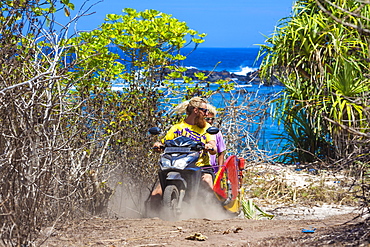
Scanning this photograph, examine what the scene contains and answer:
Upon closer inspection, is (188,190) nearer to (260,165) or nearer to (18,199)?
(18,199)

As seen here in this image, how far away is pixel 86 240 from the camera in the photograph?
477 centimetres

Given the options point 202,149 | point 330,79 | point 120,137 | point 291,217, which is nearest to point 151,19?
point 120,137

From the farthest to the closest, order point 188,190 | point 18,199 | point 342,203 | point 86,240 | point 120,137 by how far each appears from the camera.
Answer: point 342,203
point 120,137
point 188,190
point 86,240
point 18,199

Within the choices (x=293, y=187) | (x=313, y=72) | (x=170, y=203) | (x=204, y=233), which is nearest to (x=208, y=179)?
(x=170, y=203)

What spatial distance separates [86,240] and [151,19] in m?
3.57

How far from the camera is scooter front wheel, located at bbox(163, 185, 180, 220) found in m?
5.91

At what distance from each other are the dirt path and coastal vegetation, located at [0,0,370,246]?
26cm

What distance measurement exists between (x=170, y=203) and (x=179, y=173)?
0.34m

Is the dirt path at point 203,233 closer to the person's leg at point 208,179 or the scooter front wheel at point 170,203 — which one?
the scooter front wheel at point 170,203

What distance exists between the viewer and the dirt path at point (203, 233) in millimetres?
4234

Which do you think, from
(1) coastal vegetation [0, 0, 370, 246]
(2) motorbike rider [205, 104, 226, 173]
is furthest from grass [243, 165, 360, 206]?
(2) motorbike rider [205, 104, 226, 173]

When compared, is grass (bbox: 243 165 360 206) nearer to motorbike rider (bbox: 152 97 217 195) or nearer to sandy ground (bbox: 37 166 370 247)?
motorbike rider (bbox: 152 97 217 195)

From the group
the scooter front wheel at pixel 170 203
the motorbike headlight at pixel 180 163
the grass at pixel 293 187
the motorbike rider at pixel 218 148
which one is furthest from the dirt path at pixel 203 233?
the grass at pixel 293 187

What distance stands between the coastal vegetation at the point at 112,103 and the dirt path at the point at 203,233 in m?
0.26
